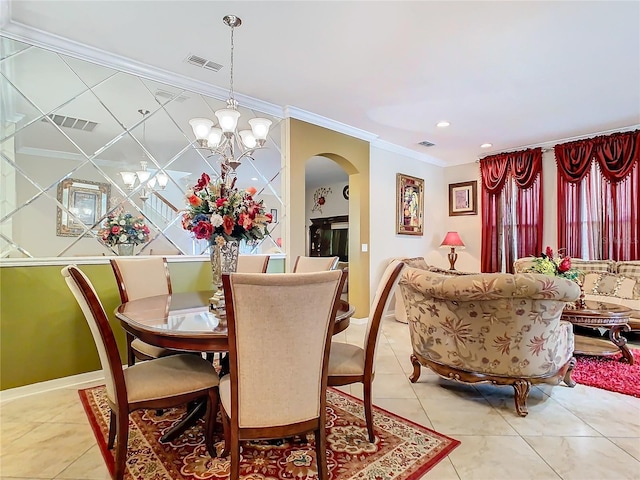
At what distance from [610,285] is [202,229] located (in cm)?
486

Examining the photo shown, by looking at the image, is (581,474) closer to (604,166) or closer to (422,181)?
(604,166)

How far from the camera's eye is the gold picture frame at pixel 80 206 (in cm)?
281

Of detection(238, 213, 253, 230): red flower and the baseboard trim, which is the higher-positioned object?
detection(238, 213, 253, 230): red flower

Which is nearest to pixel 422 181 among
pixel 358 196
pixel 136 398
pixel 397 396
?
pixel 358 196

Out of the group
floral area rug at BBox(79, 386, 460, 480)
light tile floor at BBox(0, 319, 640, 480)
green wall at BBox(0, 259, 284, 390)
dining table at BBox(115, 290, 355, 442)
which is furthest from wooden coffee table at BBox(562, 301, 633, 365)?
green wall at BBox(0, 259, 284, 390)

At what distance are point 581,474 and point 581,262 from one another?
386 centimetres

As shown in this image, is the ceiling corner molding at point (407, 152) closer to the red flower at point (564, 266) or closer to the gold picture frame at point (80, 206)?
the red flower at point (564, 266)

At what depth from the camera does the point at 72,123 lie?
9.48 feet

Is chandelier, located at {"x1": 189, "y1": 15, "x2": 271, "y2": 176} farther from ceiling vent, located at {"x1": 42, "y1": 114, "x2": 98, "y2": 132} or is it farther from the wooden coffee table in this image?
the wooden coffee table

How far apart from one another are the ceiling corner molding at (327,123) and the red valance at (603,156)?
2.74 meters

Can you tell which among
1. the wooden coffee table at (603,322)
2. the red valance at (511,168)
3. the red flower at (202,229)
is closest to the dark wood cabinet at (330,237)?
the red valance at (511,168)

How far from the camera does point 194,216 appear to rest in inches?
80.7

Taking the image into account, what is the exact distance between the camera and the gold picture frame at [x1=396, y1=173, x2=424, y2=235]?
557 centimetres

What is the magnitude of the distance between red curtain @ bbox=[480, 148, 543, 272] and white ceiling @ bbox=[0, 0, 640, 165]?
50.8 inches
